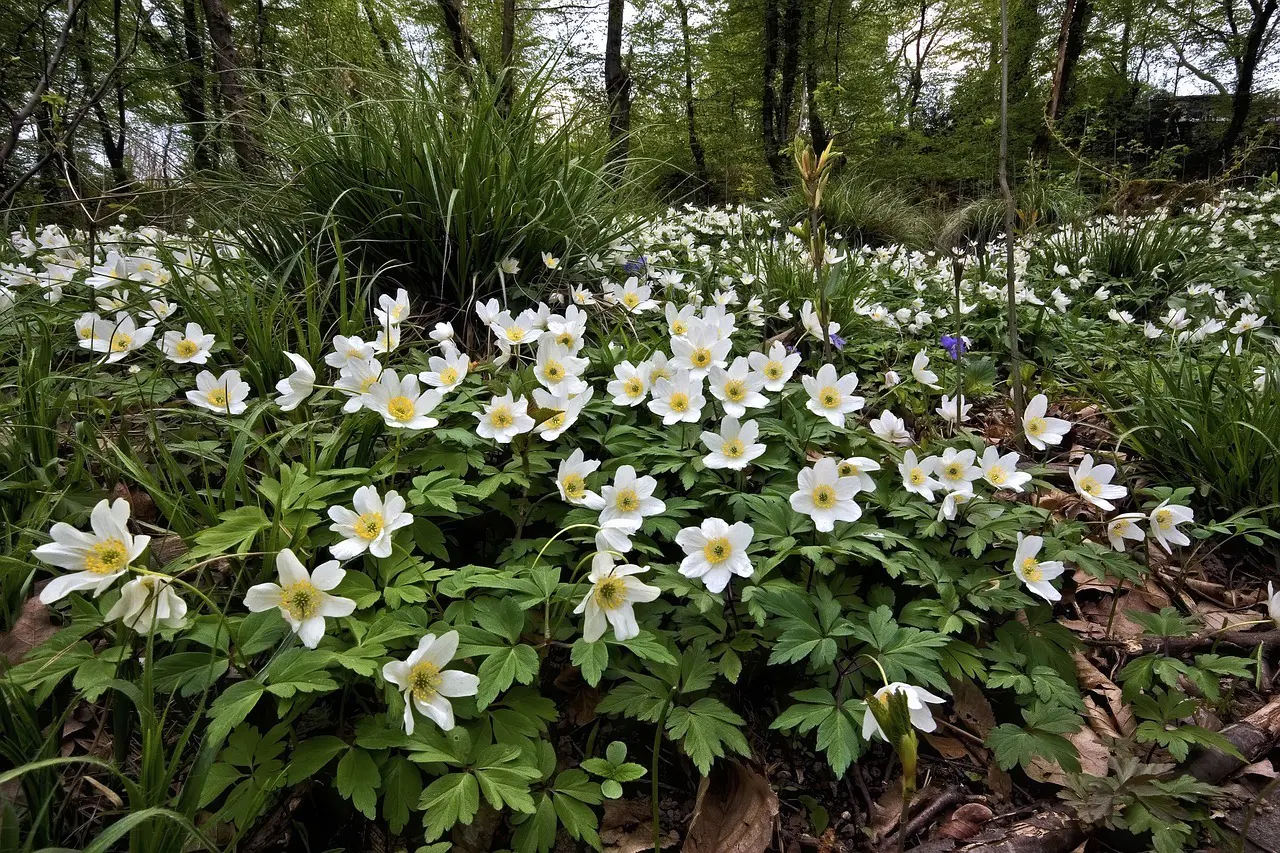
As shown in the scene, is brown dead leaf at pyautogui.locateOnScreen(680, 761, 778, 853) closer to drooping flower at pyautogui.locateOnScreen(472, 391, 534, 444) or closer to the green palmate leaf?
the green palmate leaf

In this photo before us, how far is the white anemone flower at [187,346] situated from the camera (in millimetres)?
1911

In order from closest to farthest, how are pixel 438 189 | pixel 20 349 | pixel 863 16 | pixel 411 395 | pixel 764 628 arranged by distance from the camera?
1. pixel 764 628
2. pixel 411 395
3. pixel 20 349
4. pixel 438 189
5. pixel 863 16

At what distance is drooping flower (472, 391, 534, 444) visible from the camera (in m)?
1.54

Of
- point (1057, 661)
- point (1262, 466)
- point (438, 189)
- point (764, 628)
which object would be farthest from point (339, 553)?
point (1262, 466)

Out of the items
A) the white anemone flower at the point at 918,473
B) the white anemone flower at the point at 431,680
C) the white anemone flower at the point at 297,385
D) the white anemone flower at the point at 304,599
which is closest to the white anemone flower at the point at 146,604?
the white anemone flower at the point at 304,599

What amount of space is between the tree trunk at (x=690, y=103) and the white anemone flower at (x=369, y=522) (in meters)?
13.1

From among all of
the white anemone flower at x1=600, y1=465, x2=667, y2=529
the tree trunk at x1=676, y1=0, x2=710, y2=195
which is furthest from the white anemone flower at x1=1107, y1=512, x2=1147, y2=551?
the tree trunk at x1=676, y1=0, x2=710, y2=195

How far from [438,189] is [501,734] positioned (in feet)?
7.54

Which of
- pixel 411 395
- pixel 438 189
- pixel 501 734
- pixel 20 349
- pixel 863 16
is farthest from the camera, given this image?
pixel 863 16

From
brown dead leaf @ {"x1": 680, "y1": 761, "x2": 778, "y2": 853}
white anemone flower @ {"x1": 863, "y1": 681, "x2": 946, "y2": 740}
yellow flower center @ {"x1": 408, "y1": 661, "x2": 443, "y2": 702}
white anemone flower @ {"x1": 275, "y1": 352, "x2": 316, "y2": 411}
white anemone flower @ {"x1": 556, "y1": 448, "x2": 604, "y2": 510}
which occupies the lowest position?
brown dead leaf @ {"x1": 680, "y1": 761, "x2": 778, "y2": 853}

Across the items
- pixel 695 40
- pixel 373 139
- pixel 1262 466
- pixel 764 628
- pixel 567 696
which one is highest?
pixel 695 40

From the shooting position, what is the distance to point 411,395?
1560mm

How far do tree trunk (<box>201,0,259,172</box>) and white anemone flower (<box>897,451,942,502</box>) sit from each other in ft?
10.9

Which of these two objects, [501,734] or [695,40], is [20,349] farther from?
[695,40]
